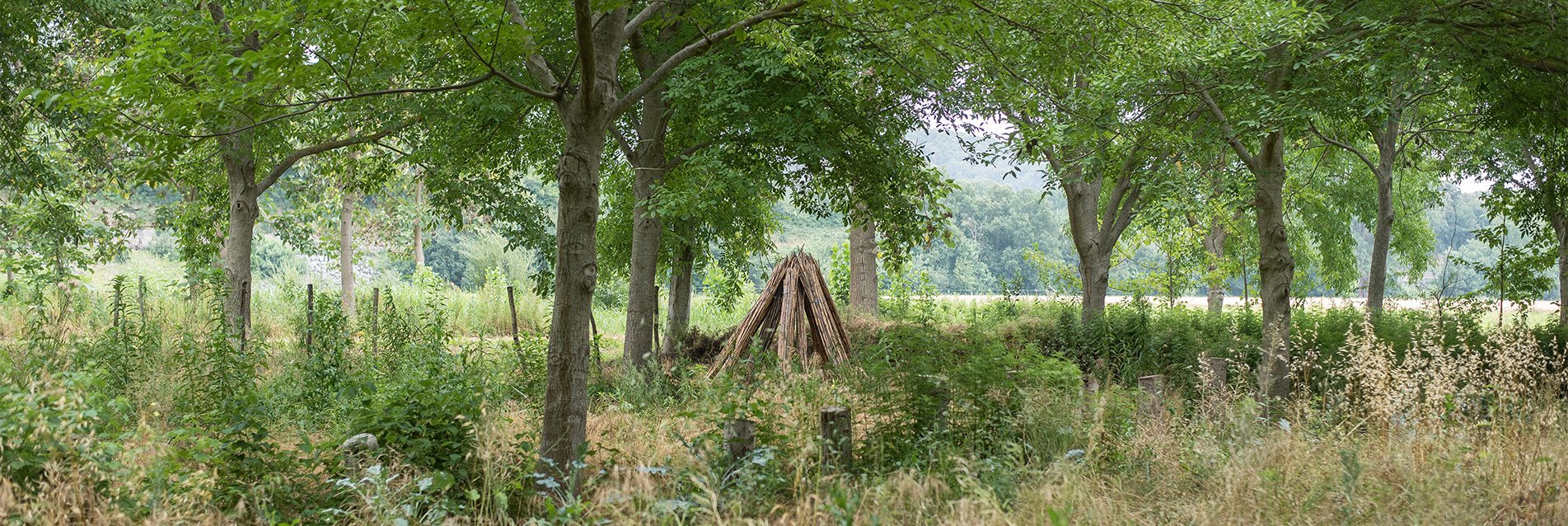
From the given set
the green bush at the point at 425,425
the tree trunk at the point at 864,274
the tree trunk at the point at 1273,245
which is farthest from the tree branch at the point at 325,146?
the tree trunk at the point at 1273,245

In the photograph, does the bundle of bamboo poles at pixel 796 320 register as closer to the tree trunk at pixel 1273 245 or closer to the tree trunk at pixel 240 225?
the tree trunk at pixel 1273 245

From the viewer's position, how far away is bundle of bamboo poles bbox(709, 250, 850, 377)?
36.5ft

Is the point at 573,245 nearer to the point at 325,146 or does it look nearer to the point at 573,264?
the point at 573,264

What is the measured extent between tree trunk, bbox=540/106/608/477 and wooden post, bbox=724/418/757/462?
0.80 m

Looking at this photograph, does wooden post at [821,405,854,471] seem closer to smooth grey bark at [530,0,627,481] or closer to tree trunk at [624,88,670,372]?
smooth grey bark at [530,0,627,481]

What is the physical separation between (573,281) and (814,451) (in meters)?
1.56

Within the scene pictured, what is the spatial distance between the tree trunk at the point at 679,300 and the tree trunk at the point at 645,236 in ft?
2.20

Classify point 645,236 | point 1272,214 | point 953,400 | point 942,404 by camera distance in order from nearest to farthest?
point 942,404 → point 953,400 → point 1272,214 → point 645,236

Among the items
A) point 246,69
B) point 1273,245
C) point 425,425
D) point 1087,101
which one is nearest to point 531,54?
point 246,69

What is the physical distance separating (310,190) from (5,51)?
11127mm

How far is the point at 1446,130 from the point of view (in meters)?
16.0

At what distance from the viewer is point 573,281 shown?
17.8ft

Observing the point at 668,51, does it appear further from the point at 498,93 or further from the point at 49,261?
the point at 49,261

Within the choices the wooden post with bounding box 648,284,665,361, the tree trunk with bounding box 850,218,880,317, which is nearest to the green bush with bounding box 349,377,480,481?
the wooden post with bounding box 648,284,665,361
